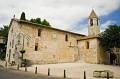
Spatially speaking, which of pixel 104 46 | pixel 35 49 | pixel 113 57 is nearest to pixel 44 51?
pixel 35 49

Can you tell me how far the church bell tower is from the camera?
4316 centimetres

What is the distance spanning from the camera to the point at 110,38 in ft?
111

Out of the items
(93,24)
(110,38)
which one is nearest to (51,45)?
(110,38)

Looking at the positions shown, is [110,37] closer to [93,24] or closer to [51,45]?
[93,24]

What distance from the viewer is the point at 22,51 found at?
31438 millimetres

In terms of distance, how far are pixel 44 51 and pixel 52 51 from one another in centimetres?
183

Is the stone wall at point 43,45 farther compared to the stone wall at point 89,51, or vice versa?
the stone wall at point 89,51

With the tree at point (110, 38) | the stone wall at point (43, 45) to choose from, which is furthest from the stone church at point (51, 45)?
the tree at point (110, 38)

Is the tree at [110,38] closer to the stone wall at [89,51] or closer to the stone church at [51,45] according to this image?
the stone church at [51,45]

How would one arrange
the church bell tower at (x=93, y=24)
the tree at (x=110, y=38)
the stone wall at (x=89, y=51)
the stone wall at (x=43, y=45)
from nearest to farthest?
the tree at (x=110, y=38), the stone wall at (x=43, y=45), the stone wall at (x=89, y=51), the church bell tower at (x=93, y=24)

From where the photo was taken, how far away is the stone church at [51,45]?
34125 millimetres

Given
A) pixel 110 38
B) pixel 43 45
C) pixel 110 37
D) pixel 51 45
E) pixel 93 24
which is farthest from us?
pixel 93 24

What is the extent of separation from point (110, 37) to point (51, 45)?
10922mm

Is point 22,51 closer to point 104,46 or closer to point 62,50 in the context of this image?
point 62,50
